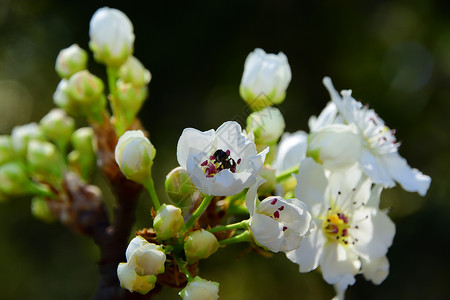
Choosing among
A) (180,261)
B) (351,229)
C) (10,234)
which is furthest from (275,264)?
(180,261)

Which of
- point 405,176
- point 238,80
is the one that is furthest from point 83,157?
point 238,80

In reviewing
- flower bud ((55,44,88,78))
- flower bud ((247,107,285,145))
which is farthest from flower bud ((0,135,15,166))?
flower bud ((247,107,285,145))

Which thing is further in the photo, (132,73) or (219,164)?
(132,73)

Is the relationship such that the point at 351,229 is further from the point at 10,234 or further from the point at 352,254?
the point at 10,234

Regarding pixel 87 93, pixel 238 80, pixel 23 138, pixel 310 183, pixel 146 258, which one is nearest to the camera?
pixel 146 258

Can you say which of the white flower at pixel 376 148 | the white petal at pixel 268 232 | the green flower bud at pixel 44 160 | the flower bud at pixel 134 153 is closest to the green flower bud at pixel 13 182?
the green flower bud at pixel 44 160

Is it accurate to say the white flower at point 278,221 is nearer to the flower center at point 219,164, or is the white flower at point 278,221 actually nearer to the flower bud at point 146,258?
the flower center at point 219,164

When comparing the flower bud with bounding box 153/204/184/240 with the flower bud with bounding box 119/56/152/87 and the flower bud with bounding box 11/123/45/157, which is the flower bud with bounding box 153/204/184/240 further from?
the flower bud with bounding box 11/123/45/157

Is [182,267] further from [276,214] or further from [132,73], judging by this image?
[132,73]
